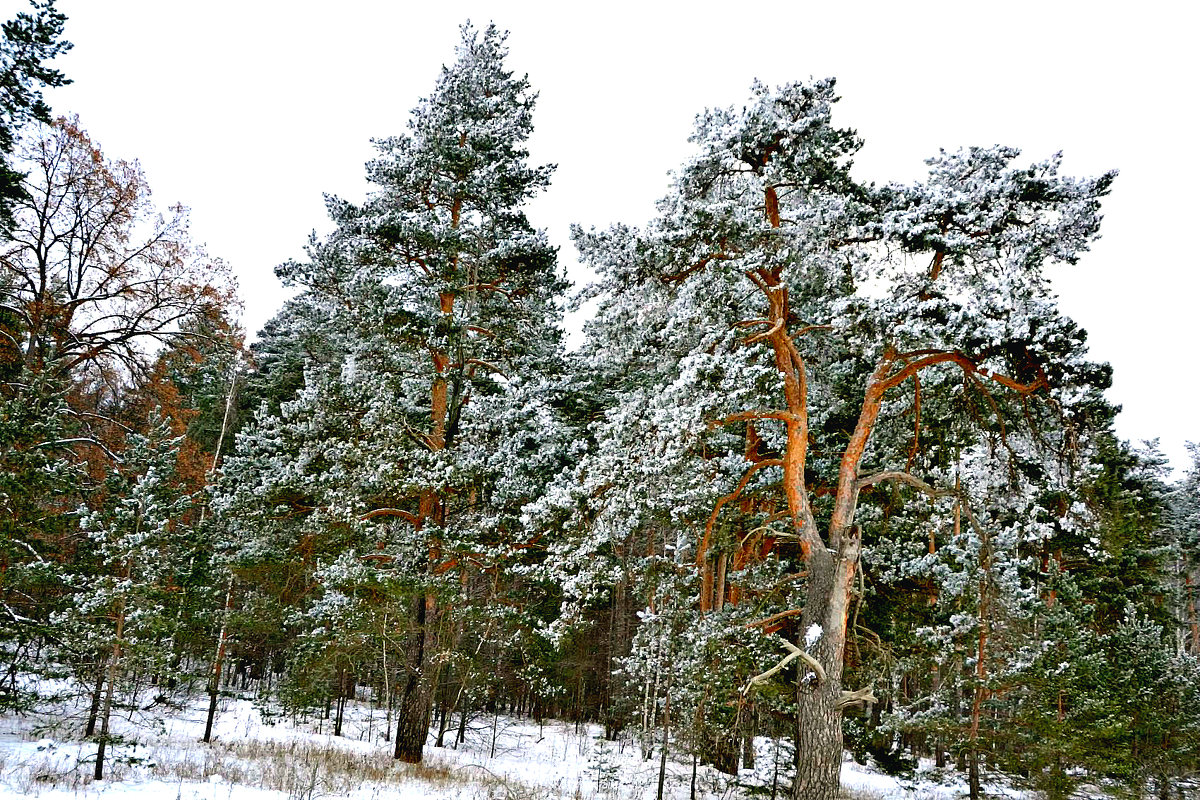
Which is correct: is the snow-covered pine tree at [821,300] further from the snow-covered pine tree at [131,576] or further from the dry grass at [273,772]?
the snow-covered pine tree at [131,576]

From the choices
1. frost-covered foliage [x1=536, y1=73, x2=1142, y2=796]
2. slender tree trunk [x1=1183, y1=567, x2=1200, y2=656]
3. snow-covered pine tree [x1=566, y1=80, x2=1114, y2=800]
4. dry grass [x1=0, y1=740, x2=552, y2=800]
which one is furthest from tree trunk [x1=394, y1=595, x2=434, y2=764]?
slender tree trunk [x1=1183, y1=567, x2=1200, y2=656]

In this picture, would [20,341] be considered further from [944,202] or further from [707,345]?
[944,202]

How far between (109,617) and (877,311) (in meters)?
13.0

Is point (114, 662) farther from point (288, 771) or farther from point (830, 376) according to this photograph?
point (830, 376)

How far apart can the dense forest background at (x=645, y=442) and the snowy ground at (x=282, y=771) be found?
1.05 metres

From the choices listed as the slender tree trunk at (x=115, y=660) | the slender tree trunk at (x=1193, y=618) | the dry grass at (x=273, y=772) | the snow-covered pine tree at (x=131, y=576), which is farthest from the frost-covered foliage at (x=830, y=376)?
the slender tree trunk at (x=1193, y=618)

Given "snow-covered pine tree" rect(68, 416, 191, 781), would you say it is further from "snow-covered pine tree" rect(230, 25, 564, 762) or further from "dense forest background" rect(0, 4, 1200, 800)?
"snow-covered pine tree" rect(230, 25, 564, 762)

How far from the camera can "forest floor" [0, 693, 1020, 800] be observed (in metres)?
9.37

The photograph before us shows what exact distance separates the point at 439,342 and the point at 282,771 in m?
8.34

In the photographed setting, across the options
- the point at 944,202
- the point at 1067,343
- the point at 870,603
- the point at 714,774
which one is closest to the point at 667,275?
the point at 944,202

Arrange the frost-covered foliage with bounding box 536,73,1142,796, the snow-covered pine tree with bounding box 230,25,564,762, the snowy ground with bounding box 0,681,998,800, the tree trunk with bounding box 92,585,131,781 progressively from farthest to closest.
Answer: the snow-covered pine tree with bounding box 230,25,564,762 → the tree trunk with bounding box 92,585,131,781 → the snowy ground with bounding box 0,681,998,800 → the frost-covered foliage with bounding box 536,73,1142,796

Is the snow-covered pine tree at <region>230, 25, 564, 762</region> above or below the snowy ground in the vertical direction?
above

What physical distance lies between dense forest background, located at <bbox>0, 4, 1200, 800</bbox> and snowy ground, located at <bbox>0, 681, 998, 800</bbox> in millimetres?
1055

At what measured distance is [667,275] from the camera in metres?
10.2
